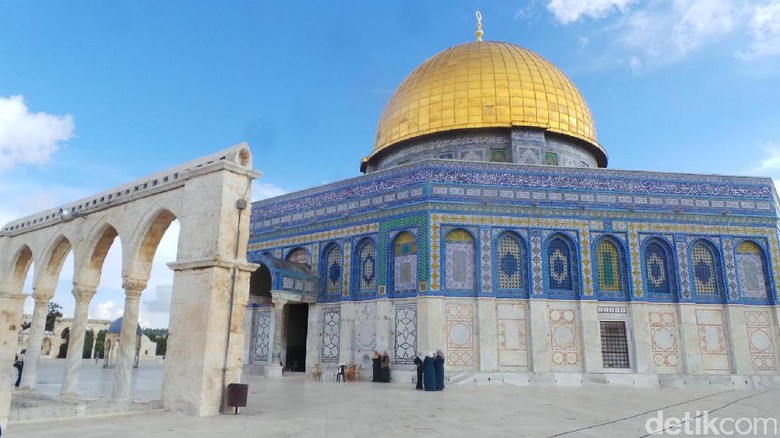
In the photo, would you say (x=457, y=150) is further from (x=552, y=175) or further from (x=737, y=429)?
(x=737, y=429)

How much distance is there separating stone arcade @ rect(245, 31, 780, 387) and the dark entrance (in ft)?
3.69

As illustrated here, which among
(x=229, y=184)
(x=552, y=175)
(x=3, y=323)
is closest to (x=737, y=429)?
(x=229, y=184)

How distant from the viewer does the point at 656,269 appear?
15969 millimetres

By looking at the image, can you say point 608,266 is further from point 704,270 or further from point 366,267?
point 366,267

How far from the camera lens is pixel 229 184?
26.6 ft

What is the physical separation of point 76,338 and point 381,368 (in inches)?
295

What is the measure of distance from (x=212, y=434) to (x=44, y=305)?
794cm

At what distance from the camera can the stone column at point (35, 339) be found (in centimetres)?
1073

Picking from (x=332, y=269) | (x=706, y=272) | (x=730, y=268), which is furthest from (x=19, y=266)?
(x=730, y=268)

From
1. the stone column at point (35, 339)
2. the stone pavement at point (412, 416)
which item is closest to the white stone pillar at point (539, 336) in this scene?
the stone pavement at point (412, 416)

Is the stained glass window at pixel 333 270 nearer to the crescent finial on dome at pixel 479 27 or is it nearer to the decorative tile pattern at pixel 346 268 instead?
the decorative tile pattern at pixel 346 268

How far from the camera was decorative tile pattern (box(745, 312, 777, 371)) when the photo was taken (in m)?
15.4

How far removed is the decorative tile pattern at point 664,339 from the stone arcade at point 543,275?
0.04m

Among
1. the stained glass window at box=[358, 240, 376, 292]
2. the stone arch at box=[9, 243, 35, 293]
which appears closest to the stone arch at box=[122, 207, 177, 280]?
the stone arch at box=[9, 243, 35, 293]
